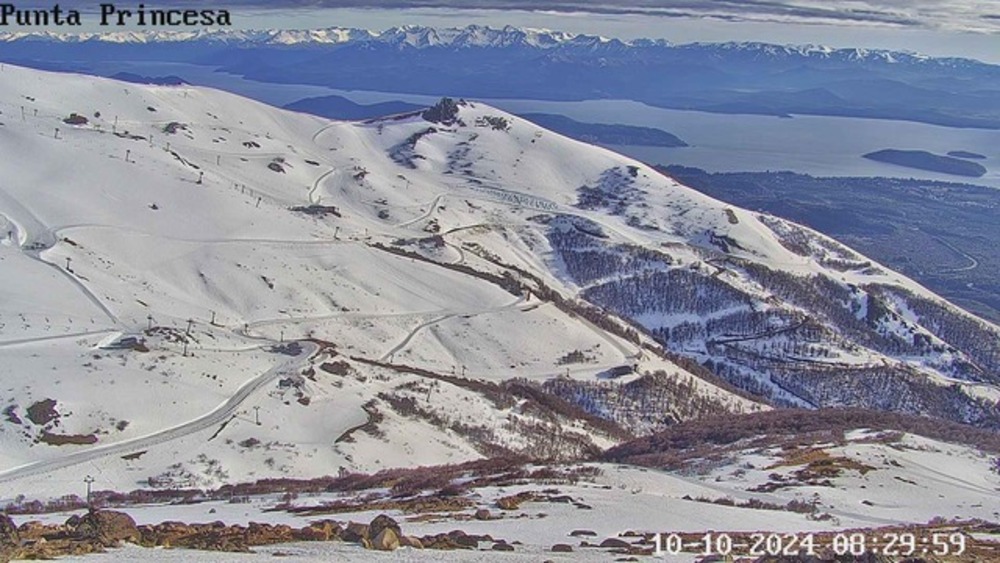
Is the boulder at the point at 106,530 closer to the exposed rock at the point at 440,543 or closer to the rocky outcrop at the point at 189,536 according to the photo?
the rocky outcrop at the point at 189,536

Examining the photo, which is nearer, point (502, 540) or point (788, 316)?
point (502, 540)

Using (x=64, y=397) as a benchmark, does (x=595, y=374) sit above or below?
below

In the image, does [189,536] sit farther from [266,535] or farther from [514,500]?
[514,500]

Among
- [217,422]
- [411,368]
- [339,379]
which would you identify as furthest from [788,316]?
[217,422]

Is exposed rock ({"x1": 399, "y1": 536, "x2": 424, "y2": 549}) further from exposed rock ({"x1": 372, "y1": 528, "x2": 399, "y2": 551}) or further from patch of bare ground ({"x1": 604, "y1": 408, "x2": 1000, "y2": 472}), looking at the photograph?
patch of bare ground ({"x1": 604, "y1": 408, "x2": 1000, "y2": 472})

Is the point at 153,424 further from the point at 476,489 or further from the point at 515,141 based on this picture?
the point at 515,141

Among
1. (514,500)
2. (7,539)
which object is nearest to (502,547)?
(514,500)

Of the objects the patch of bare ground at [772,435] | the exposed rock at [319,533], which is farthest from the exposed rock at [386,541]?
the patch of bare ground at [772,435]
